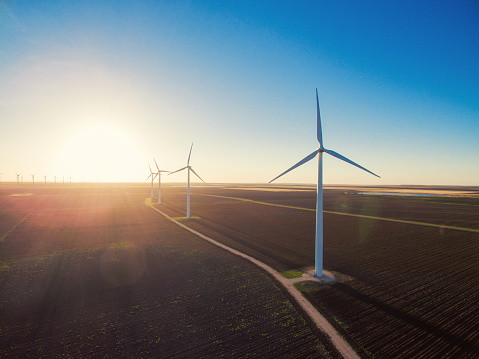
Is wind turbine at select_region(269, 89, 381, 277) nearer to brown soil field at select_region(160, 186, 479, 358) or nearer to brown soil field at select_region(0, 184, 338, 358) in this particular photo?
brown soil field at select_region(160, 186, 479, 358)

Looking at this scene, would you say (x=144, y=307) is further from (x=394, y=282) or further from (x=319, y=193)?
(x=394, y=282)

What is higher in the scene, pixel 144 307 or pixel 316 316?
pixel 316 316

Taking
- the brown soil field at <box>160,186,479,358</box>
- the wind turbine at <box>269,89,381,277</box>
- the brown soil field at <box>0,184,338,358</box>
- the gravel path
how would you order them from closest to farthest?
the gravel path, the brown soil field at <box>0,184,338,358</box>, the brown soil field at <box>160,186,479,358</box>, the wind turbine at <box>269,89,381,277</box>

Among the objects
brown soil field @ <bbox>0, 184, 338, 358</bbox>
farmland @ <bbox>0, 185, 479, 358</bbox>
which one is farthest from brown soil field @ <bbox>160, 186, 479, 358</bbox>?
brown soil field @ <bbox>0, 184, 338, 358</bbox>

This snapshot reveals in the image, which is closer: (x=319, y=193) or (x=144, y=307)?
(x=144, y=307)

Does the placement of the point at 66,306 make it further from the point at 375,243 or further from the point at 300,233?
the point at 375,243

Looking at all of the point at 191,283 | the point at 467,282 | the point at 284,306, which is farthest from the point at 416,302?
the point at 191,283

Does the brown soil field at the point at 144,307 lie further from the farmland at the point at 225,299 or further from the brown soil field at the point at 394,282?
the brown soil field at the point at 394,282

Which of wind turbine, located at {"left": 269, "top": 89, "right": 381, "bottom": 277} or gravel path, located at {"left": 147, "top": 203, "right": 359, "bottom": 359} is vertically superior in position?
wind turbine, located at {"left": 269, "top": 89, "right": 381, "bottom": 277}

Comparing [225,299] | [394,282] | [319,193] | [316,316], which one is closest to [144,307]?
[225,299]
